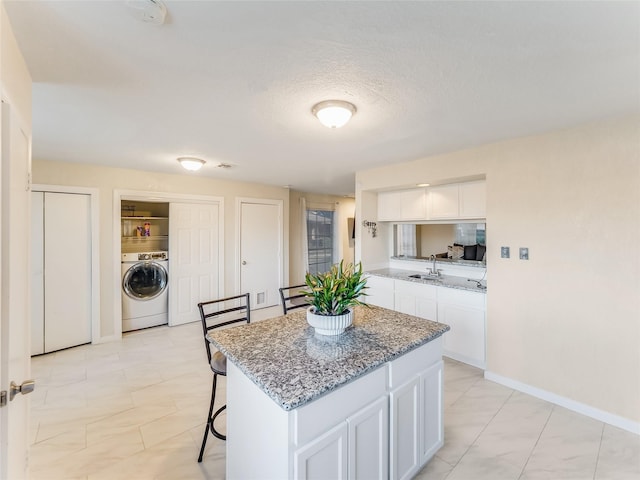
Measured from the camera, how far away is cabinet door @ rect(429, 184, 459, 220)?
3.40 metres

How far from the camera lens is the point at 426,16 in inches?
45.4

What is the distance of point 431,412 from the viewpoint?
5.85ft

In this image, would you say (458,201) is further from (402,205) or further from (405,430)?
(405,430)

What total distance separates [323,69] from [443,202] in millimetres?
2504

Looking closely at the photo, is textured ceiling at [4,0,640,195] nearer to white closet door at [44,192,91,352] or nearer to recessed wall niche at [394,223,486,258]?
white closet door at [44,192,91,352]

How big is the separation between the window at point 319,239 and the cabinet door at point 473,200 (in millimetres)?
3476

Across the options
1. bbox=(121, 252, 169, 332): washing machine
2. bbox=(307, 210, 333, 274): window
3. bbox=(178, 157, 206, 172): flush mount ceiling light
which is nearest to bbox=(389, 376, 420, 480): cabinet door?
bbox=(178, 157, 206, 172): flush mount ceiling light

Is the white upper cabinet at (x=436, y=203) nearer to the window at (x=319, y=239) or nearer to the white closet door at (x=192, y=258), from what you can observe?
the window at (x=319, y=239)

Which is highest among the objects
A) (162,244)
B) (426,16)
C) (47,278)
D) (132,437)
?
(426,16)

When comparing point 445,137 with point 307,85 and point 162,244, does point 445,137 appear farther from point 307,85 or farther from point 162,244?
point 162,244

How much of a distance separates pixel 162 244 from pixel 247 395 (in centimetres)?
435

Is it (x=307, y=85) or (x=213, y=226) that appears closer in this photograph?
(x=307, y=85)

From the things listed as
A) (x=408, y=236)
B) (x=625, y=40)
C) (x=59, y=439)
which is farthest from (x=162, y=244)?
(x=625, y=40)

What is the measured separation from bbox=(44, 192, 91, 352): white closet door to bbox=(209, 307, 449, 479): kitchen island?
297 centimetres
